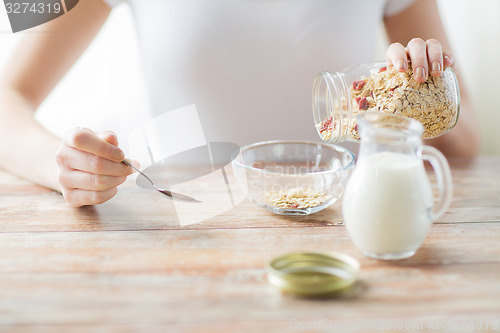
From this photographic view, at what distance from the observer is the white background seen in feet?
5.75

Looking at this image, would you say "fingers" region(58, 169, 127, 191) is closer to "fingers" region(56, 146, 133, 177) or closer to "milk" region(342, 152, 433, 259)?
"fingers" region(56, 146, 133, 177)

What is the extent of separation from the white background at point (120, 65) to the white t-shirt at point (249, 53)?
0.40 meters

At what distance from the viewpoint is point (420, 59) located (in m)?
0.76

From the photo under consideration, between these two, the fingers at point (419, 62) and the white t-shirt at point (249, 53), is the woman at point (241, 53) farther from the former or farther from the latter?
the fingers at point (419, 62)

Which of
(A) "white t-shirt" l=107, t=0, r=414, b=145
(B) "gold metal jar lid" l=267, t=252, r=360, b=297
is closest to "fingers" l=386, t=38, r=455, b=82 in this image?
(B) "gold metal jar lid" l=267, t=252, r=360, b=297

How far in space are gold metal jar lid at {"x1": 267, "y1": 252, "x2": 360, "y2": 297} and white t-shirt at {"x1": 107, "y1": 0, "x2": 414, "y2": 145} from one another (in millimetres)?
790

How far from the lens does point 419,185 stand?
626mm

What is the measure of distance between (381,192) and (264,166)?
0.33 meters

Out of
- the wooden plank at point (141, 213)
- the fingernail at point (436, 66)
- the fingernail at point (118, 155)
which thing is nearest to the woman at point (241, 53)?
the wooden plank at point (141, 213)

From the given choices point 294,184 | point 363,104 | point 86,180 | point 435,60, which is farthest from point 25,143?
point 435,60

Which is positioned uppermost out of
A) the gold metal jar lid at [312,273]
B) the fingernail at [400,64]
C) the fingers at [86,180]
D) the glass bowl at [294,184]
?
the fingernail at [400,64]

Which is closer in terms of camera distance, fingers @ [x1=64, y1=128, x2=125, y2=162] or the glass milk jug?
the glass milk jug

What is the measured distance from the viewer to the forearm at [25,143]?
98cm

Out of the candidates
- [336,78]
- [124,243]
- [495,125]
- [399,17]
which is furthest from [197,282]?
[495,125]
